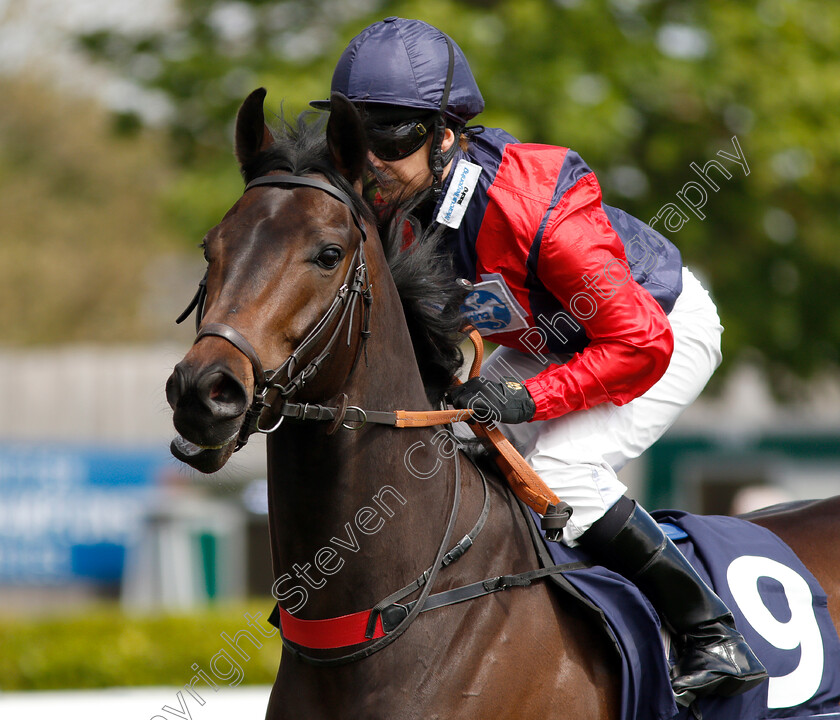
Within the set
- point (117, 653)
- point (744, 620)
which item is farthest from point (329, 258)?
point (117, 653)

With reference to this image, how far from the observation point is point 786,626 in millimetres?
2904

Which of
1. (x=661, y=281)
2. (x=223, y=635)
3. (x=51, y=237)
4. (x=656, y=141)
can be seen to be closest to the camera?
(x=661, y=281)

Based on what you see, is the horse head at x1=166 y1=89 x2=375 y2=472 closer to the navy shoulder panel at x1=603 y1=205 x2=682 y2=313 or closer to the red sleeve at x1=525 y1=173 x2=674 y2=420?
the red sleeve at x1=525 y1=173 x2=674 y2=420

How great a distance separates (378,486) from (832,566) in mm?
1629

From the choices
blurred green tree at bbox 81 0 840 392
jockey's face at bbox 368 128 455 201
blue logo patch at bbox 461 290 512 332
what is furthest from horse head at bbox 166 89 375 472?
blurred green tree at bbox 81 0 840 392

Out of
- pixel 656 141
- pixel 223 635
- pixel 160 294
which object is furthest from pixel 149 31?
pixel 160 294

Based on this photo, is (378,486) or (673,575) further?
(673,575)

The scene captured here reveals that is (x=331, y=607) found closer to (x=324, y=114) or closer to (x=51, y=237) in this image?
(x=324, y=114)

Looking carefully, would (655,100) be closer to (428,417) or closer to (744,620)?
Result: (744,620)

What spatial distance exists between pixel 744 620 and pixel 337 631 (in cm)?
123

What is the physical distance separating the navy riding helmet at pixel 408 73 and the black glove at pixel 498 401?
588 mm

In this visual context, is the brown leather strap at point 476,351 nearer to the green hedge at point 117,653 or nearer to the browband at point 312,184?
the browband at point 312,184

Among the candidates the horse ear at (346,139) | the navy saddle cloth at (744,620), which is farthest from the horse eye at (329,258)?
the navy saddle cloth at (744,620)

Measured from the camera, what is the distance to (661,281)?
3.02 meters
